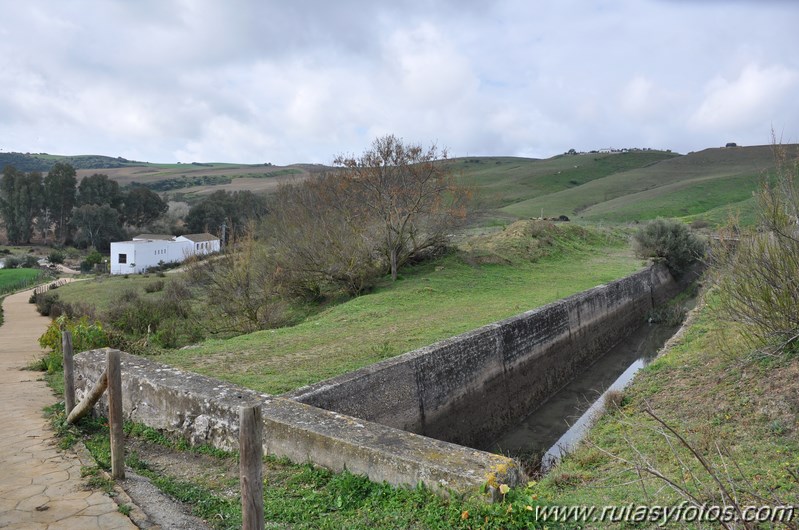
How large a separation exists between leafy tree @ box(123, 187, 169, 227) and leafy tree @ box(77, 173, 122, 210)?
119cm

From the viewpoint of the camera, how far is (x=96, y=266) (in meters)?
53.7

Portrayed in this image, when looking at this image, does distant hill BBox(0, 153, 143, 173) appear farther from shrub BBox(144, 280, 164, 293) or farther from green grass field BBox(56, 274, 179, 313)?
shrub BBox(144, 280, 164, 293)

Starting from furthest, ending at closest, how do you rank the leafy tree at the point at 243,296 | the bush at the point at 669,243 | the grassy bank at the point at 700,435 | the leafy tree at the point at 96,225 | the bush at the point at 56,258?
1. the leafy tree at the point at 96,225
2. the bush at the point at 56,258
3. the bush at the point at 669,243
4. the leafy tree at the point at 243,296
5. the grassy bank at the point at 700,435

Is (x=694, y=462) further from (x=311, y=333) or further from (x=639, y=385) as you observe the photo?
(x=311, y=333)

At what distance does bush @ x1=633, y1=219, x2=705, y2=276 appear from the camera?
25719mm

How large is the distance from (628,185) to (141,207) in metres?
68.9

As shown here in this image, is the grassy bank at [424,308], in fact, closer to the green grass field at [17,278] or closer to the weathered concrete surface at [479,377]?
the weathered concrete surface at [479,377]

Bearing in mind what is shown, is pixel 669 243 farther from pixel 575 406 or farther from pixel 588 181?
pixel 588 181

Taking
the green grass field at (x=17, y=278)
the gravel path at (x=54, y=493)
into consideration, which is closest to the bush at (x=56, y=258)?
the green grass field at (x=17, y=278)

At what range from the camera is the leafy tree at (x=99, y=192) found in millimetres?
67000

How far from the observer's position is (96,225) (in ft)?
208

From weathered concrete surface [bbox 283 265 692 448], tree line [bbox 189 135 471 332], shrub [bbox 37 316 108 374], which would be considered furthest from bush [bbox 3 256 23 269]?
weathered concrete surface [bbox 283 265 692 448]

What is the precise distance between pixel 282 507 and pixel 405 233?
19472 mm

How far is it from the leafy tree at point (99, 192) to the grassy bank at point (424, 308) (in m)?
55.8
